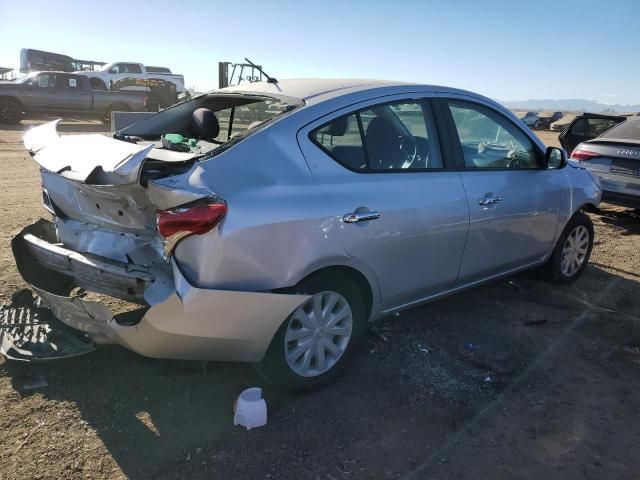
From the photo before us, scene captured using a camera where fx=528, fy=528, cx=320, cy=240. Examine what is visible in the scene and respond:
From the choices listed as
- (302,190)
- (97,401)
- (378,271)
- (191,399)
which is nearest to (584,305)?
(378,271)

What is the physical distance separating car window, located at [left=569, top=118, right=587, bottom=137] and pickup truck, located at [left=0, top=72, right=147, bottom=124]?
16.2m

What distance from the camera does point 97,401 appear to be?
2883mm

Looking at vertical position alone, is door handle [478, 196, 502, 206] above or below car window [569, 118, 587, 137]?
below

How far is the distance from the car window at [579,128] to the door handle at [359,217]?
7.05 m

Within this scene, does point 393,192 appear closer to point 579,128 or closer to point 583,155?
→ point 583,155

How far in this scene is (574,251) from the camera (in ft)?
16.4

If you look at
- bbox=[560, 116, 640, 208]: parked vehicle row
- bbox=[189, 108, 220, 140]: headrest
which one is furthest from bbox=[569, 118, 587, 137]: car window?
bbox=[189, 108, 220, 140]: headrest

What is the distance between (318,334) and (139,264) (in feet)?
3.43

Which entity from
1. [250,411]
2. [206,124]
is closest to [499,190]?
[206,124]

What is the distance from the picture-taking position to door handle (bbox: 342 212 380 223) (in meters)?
2.85

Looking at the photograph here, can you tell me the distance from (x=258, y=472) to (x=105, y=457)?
727 millimetres

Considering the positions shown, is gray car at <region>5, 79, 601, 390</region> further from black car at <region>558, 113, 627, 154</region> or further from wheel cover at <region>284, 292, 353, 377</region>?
black car at <region>558, 113, 627, 154</region>

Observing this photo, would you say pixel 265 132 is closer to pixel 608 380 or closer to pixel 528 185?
pixel 528 185

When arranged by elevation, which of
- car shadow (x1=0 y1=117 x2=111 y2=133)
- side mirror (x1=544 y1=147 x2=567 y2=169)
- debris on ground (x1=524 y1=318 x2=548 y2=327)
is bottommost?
car shadow (x1=0 y1=117 x2=111 y2=133)
